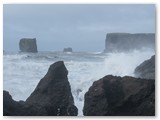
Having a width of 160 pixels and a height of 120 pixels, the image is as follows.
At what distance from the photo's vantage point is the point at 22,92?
14.1ft

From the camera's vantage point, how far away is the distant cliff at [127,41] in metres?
4.28

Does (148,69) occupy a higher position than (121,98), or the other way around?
(148,69)

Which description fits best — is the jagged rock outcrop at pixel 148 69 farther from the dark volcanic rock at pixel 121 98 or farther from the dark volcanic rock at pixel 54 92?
the dark volcanic rock at pixel 54 92

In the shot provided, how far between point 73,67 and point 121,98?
0.53m

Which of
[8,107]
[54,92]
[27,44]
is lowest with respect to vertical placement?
[8,107]

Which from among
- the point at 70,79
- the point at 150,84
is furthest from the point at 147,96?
the point at 70,79

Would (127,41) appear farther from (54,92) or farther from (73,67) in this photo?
(54,92)

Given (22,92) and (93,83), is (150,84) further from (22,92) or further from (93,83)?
(22,92)

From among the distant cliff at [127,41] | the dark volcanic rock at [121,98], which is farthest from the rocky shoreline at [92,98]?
the distant cliff at [127,41]

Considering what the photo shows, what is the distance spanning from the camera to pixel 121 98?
14.0 feet

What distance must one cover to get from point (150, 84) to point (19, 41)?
→ 1.29 metres

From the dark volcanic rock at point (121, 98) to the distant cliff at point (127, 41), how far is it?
0.93 ft

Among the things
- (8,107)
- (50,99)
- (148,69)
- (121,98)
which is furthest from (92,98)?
(8,107)

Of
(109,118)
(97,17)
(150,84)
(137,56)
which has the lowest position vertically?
(109,118)
